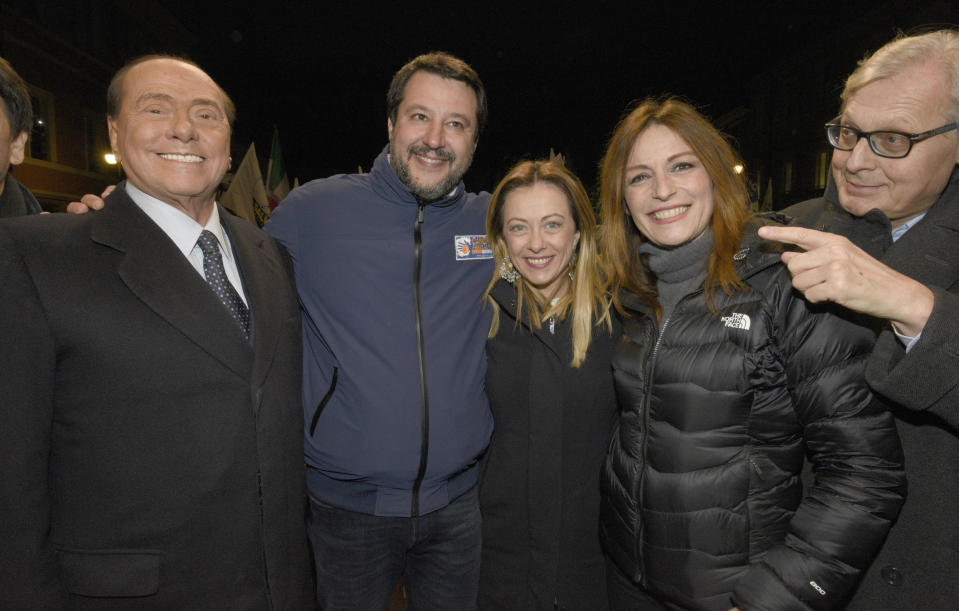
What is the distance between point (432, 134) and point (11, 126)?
1845mm

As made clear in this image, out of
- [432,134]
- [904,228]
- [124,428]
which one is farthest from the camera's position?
[432,134]

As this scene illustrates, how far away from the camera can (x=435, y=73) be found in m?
2.78

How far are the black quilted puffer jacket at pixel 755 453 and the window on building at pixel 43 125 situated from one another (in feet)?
71.4

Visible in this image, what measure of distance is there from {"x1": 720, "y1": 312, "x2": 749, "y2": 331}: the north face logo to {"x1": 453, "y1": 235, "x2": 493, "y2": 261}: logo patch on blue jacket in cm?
143

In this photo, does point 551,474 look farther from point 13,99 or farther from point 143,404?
point 13,99

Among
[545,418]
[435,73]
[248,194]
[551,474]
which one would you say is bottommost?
[551,474]

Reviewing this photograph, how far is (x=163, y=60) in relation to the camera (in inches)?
77.2

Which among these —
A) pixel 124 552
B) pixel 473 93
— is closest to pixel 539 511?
pixel 124 552

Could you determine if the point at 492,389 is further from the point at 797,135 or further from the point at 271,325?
the point at 797,135

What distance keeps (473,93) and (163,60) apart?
159 centimetres

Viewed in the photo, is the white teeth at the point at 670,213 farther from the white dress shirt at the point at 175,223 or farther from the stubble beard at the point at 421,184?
the white dress shirt at the point at 175,223

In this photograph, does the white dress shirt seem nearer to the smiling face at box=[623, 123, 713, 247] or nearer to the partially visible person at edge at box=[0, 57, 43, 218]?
the partially visible person at edge at box=[0, 57, 43, 218]

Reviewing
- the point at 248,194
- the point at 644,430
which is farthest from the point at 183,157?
the point at 248,194

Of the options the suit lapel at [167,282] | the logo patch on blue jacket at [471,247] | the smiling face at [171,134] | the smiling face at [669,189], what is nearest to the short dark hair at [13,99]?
the smiling face at [171,134]
